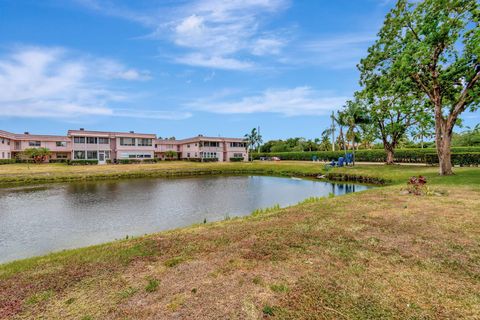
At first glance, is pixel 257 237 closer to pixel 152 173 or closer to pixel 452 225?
pixel 452 225

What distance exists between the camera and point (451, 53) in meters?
20.0

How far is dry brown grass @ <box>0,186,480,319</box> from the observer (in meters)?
3.94

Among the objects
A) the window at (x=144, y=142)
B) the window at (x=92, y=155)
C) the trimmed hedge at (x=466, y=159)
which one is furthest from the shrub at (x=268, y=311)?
the window at (x=144, y=142)

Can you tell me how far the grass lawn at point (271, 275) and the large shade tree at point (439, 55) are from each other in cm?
1492

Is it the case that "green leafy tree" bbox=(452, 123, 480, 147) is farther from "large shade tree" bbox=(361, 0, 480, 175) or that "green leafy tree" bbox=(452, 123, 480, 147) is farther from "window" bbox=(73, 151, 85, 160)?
"window" bbox=(73, 151, 85, 160)

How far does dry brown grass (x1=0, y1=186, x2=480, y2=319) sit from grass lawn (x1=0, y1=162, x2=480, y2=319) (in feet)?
0.07

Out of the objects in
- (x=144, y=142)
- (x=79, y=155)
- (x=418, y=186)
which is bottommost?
(x=418, y=186)

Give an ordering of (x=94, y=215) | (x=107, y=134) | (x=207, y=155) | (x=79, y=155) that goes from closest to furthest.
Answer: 1. (x=94, y=215)
2. (x=79, y=155)
3. (x=107, y=134)
4. (x=207, y=155)

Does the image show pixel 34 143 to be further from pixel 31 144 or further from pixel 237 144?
pixel 237 144

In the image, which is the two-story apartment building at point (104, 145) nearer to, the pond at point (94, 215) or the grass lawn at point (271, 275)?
the pond at point (94, 215)

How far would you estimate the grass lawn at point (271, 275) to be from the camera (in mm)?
3941

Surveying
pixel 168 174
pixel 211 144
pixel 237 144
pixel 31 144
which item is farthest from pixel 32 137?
pixel 237 144

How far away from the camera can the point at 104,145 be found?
185 feet

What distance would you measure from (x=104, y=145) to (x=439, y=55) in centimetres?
5979
